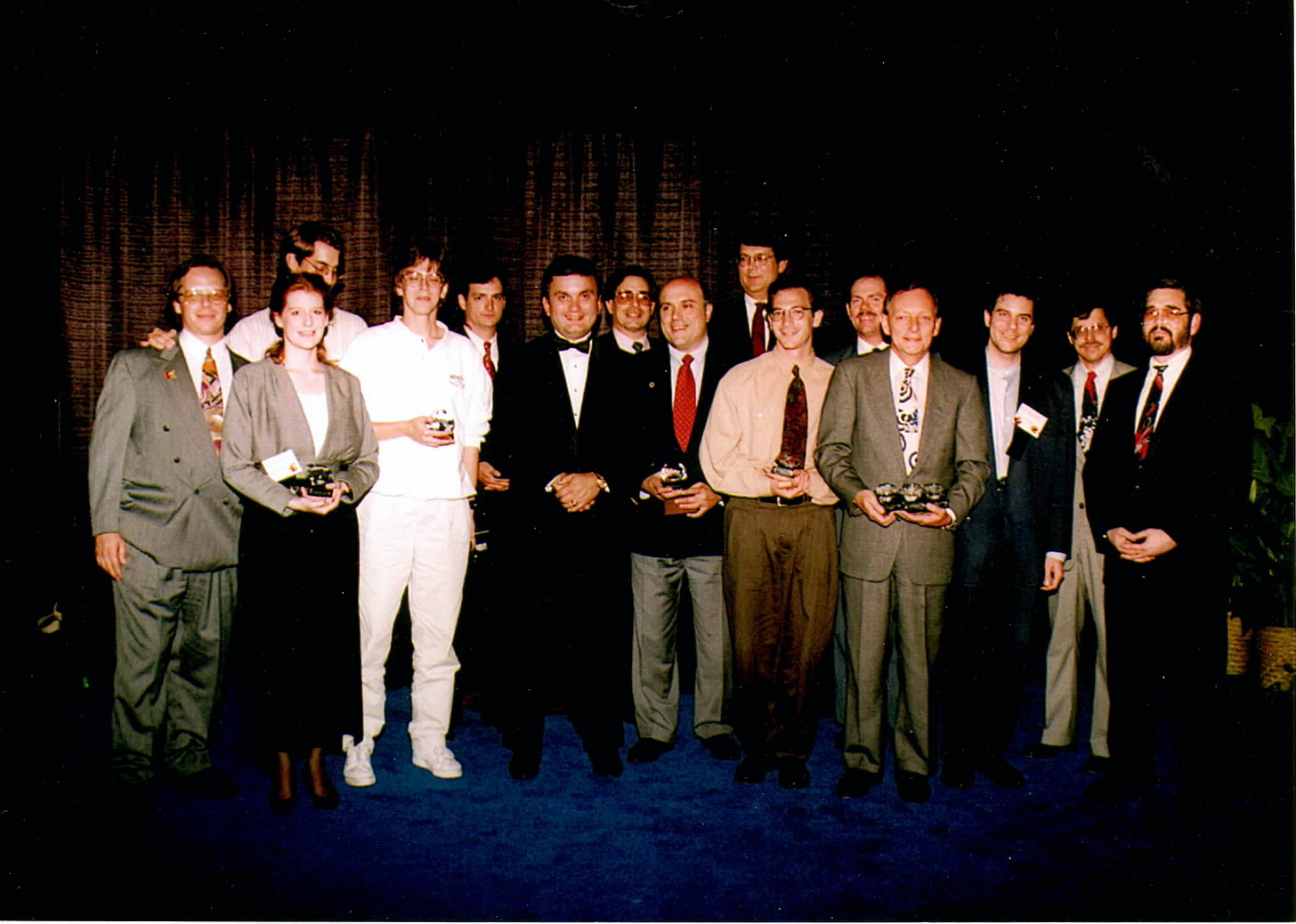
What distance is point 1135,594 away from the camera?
3287 mm

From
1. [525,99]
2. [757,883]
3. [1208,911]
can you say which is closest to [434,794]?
[757,883]

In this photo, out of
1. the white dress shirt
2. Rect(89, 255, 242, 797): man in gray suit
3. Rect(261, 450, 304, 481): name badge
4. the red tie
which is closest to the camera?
Rect(261, 450, 304, 481): name badge

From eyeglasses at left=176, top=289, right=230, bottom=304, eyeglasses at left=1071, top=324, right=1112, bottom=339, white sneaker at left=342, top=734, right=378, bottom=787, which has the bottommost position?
white sneaker at left=342, top=734, right=378, bottom=787

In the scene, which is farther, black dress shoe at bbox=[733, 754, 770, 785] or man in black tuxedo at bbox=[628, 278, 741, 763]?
man in black tuxedo at bbox=[628, 278, 741, 763]

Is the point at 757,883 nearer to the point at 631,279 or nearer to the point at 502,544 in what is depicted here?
the point at 502,544

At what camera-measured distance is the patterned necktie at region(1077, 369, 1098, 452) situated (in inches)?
145

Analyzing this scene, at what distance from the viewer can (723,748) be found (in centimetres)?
362

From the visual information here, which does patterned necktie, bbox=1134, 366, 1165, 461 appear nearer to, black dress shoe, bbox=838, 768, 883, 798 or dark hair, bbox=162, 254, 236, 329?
black dress shoe, bbox=838, 768, 883, 798

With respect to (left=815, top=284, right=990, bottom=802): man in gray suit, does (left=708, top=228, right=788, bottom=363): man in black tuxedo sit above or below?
above

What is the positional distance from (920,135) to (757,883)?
3.57 m

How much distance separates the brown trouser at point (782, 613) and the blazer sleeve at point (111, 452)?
6.57 feet

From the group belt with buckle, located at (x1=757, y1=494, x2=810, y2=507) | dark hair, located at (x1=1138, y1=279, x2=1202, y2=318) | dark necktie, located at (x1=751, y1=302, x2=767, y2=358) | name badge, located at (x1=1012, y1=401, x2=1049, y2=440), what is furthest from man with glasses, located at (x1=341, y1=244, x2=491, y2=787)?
dark hair, located at (x1=1138, y1=279, x2=1202, y2=318)

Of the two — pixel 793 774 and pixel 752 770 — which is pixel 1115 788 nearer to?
pixel 793 774

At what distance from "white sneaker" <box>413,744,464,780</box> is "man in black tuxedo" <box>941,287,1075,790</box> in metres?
1.66
